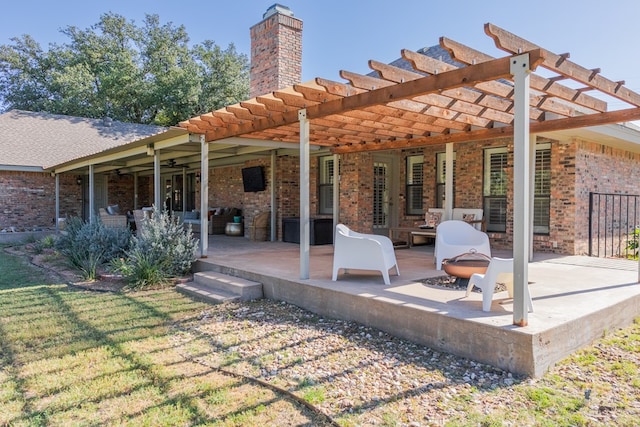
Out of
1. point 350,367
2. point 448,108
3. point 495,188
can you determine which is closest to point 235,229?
point 495,188

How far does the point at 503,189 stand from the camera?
8.72 metres

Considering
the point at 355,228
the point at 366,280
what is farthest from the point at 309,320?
the point at 355,228

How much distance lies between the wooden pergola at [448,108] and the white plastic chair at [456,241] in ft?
3.10

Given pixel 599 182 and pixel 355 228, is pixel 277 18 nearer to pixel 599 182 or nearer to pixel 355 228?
pixel 355 228

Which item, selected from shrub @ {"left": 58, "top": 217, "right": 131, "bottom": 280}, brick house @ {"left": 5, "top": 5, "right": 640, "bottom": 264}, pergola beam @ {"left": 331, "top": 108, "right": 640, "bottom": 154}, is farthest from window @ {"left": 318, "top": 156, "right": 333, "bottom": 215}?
shrub @ {"left": 58, "top": 217, "right": 131, "bottom": 280}

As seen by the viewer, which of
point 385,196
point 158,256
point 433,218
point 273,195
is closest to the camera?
point 158,256

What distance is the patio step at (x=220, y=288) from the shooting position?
591cm

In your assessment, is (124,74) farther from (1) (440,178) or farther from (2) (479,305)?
(2) (479,305)

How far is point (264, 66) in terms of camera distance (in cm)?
1091

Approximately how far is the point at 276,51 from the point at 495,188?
592 centimetres

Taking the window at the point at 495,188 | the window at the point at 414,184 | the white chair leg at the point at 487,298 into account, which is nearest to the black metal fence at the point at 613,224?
the window at the point at 495,188

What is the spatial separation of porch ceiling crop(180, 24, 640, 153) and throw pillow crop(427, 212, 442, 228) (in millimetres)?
1877

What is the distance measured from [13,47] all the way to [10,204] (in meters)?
16.9

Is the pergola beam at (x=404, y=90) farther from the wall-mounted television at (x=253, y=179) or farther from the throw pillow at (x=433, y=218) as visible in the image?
the wall-mounted television at (x=253, y=179)
